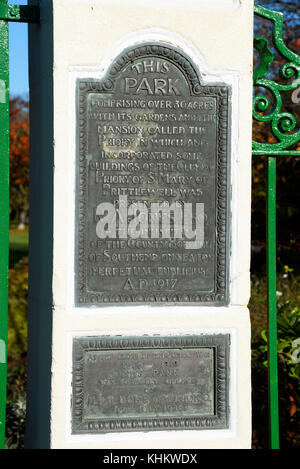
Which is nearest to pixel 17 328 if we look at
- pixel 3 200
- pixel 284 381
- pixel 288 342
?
pixel 284 381

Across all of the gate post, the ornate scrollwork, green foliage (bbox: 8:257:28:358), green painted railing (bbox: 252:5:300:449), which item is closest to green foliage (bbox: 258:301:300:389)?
green painted railing (bbox: 252:5:300:449)

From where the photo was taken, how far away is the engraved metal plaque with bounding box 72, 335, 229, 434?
350 cm

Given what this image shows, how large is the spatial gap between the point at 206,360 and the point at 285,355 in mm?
1525

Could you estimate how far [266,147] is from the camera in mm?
3818

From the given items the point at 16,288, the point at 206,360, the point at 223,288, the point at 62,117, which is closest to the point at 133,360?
the point at 206,360

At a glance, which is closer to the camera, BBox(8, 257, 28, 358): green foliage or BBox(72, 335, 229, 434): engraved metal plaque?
BBox(72, 335, 229, 434): engraved metal plaque

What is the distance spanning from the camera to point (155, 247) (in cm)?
355

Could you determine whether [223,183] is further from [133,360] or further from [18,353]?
[18,353]

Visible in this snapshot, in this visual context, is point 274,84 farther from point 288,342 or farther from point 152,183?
point 288,342

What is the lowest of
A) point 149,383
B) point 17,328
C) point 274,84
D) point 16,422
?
point 16,422

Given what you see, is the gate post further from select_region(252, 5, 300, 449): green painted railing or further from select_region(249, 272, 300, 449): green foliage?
select_region(249, 272, 300, 449): green foliage

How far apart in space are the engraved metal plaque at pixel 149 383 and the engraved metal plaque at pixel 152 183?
0.25 m

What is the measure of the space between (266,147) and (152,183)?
76cm

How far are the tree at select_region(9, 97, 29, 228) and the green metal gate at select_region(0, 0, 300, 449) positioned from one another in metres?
23.8
